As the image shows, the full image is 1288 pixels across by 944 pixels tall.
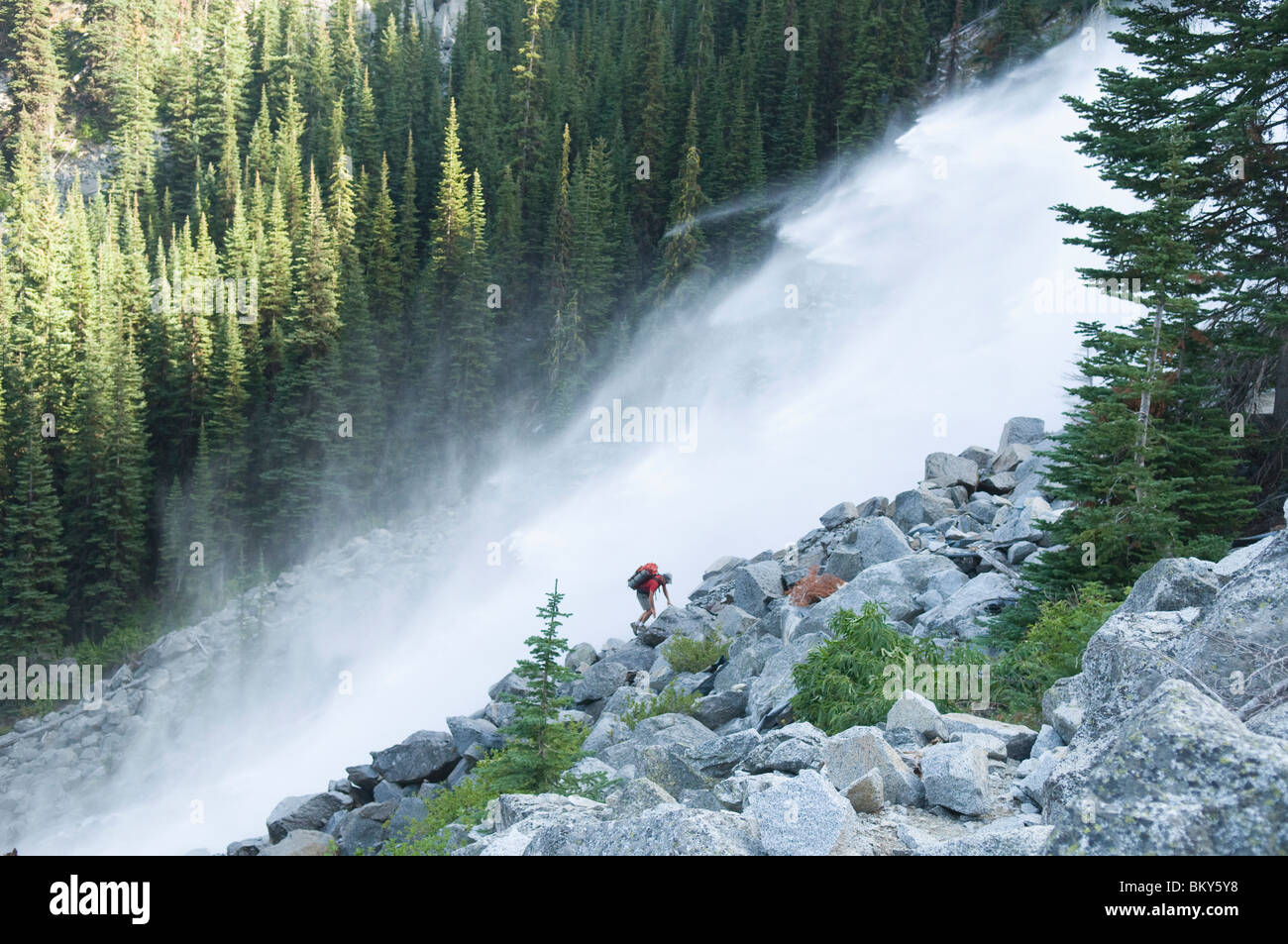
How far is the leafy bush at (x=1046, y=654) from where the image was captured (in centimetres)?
1008

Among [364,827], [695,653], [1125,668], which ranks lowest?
[364,827]

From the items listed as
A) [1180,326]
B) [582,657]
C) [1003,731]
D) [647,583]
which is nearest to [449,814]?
[1003,731]

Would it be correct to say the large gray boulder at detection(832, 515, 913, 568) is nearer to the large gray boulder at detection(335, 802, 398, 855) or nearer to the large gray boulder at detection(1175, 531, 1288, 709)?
the large gray boulder at detection(335, 802, 398, 855)

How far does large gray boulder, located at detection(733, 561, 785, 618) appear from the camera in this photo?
19125 mm

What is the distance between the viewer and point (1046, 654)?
10477 millimetres

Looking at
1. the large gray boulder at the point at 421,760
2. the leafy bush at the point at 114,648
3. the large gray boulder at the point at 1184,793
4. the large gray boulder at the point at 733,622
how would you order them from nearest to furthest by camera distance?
1. the large gray boulder at the point at 1184,793
2. the large gray boulder at the point at 421,760
3. the large gray boulder at the point at 733,622
4. the leafy bush at the point at 114,648

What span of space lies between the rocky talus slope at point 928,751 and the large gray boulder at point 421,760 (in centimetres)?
3

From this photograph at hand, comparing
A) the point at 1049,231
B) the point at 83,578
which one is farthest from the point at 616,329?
the point at 83,578

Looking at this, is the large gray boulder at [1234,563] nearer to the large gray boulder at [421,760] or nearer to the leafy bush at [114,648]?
the large gray boulder at [421,760]

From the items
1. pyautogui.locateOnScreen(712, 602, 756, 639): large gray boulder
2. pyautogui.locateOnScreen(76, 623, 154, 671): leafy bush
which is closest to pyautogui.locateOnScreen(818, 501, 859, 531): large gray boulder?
pyautogui.locateOnScreen(712, 602, 756, 639): large gray boulder

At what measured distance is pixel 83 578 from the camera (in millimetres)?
48781
